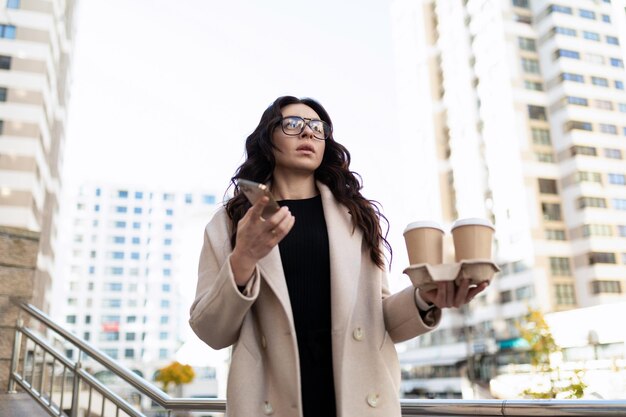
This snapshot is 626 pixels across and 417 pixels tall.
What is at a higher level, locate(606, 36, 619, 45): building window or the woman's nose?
locate(606, 36, 619, 45): building window

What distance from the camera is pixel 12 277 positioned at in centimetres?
388

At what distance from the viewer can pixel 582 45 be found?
98.4 ft

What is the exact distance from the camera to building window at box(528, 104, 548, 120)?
102ft

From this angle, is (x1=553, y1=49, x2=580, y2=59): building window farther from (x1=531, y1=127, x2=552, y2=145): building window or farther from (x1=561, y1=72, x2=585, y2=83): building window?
(x1=531, y1=127, x2=552, y2=145): building window

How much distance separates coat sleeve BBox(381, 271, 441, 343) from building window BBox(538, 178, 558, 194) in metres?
31.2

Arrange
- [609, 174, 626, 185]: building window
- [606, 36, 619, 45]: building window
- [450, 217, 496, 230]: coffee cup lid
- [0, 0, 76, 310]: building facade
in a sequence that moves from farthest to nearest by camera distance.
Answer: [606, 36, 619, 45]: building window, [609, 174, 626, 185]: building window, [0, 0, 76, 310]: building facade, [450, 217, 496, 230]: coffee cup lid

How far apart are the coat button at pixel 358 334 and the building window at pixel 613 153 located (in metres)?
31.6

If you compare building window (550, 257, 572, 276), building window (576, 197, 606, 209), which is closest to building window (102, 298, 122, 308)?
building window (550, 257, 572, 276)

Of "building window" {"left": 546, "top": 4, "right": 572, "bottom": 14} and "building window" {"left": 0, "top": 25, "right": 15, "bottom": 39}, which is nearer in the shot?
"building window" {"left": 0, "top": 25, "right": 15, "bottom": 39}

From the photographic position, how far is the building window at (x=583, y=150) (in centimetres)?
2878

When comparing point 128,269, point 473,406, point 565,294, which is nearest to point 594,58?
point 565,294

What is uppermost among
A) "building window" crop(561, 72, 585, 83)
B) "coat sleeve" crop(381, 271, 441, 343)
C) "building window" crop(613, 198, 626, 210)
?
"building window" crop(561, 72, 585, 83)

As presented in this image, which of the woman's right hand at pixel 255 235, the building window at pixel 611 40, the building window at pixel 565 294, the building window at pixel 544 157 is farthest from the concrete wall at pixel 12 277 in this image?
the building window at pixel 611 40

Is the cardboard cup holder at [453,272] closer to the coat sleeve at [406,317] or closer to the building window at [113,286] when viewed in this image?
the coat sleeve at [406,317]
